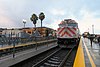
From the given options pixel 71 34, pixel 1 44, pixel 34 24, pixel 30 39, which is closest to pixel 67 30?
pixel 71 34

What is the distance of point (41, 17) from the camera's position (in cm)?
9294

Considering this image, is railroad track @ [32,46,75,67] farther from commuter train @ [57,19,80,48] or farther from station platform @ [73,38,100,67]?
commuter train @ [57,19,80,48]

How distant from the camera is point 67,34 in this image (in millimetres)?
24484

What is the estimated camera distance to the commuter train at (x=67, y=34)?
24.3 m

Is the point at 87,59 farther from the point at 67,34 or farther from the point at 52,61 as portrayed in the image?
the point at 67,34

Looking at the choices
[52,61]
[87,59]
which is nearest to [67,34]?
[87,59]

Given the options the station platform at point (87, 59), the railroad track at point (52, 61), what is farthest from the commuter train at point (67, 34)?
the railroad track at point (52, 61)

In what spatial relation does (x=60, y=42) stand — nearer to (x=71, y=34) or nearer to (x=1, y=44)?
(x=71, y=34)

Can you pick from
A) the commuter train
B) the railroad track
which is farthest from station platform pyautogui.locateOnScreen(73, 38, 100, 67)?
the commuter train

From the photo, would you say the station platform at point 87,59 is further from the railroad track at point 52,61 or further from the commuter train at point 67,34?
the commuter train at point 67,34

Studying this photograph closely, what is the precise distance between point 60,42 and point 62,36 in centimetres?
89

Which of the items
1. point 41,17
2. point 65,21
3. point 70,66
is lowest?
point 70,66

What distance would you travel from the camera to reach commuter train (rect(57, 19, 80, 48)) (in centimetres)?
2433

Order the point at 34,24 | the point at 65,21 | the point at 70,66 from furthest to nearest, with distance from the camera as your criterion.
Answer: the point at 34,24 < the point at 65,21 < the point at 70,66
